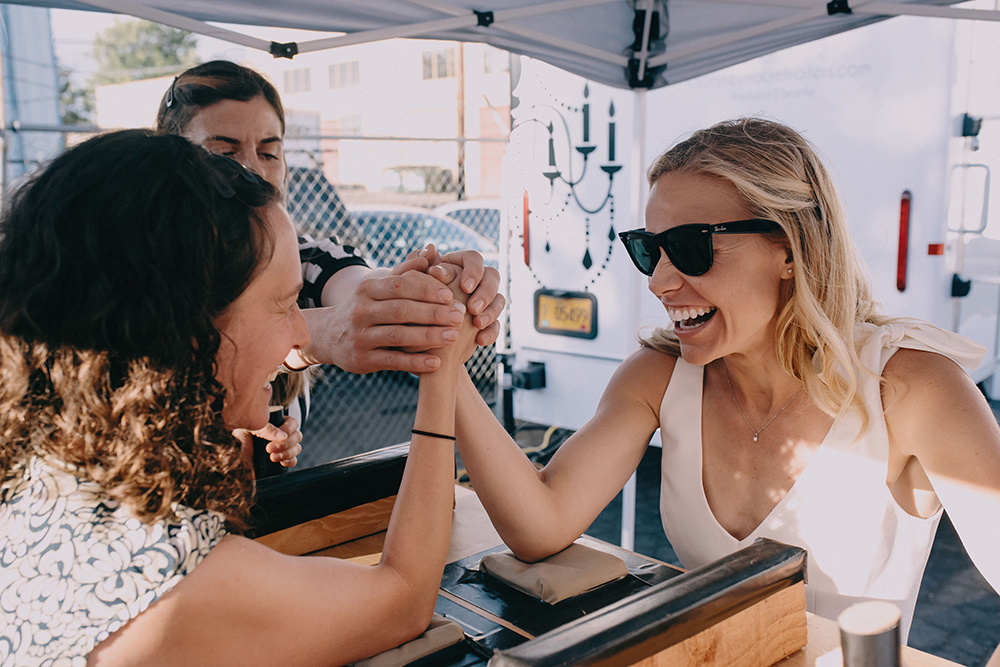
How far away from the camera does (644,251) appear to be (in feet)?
6.52

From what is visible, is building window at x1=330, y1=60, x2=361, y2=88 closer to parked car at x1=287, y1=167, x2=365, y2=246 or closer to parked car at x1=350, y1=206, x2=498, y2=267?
parked car at x1=350, y1=206, x2=498, y2=267

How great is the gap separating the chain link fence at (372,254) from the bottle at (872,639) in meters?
5.47

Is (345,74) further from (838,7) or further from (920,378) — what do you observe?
(920,378)

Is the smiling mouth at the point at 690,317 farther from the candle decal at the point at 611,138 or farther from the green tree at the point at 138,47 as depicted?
the green tree at the point at 138,47

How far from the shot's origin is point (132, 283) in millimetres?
1021

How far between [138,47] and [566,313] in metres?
36.5

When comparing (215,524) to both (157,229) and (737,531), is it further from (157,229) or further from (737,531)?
(737,531)

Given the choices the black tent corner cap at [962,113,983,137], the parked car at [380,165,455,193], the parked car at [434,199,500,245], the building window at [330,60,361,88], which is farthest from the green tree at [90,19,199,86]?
the black tent corner cap at [962,113,983,137]

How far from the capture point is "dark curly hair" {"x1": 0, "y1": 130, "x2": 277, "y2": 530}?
1.01 m

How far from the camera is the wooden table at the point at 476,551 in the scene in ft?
4.14

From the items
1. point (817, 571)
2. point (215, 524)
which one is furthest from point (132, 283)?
point (817, 571)

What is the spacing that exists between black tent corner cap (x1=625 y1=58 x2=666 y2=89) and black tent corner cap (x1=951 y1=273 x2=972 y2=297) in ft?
7.02

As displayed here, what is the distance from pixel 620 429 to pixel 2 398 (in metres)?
1.43

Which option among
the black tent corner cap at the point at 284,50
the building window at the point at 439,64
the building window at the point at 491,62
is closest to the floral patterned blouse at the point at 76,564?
the black tent corner cap at the point at 284,50
